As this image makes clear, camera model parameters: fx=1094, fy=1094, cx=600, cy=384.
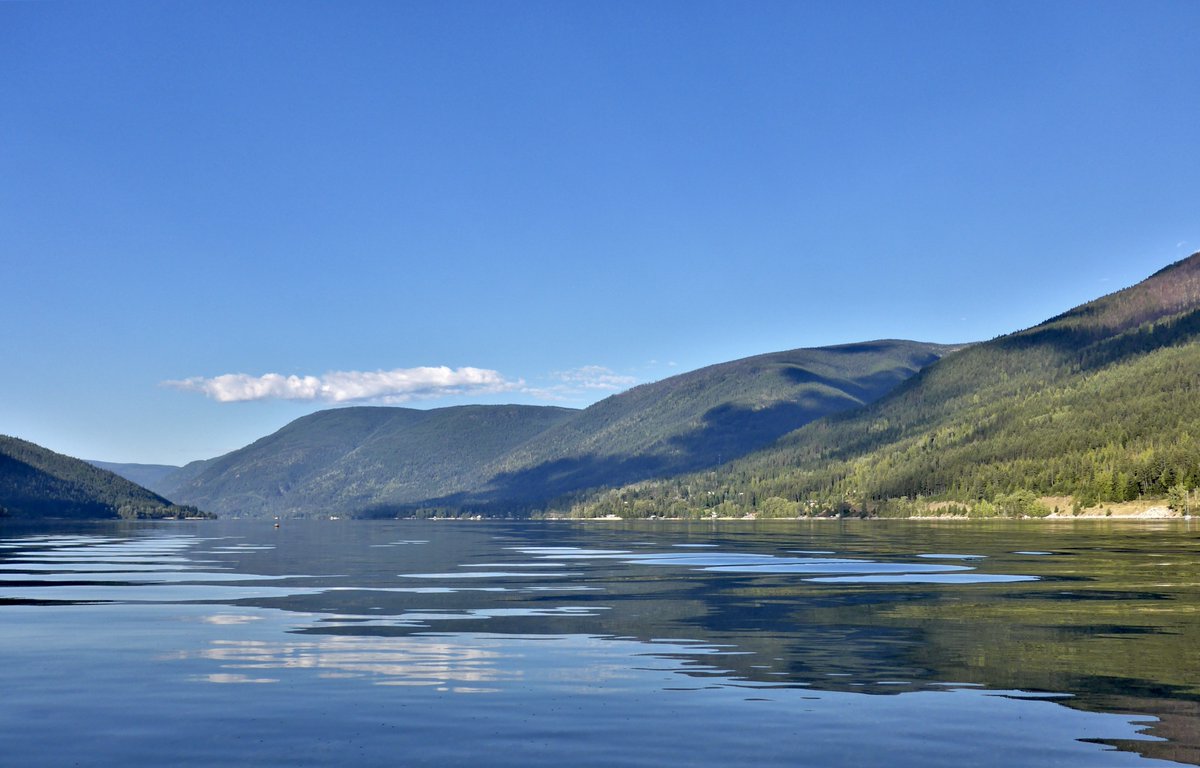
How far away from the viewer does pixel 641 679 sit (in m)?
36.5

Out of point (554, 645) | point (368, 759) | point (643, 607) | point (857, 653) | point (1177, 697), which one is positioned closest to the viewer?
point (368, 759)

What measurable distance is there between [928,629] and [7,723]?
3623 cm

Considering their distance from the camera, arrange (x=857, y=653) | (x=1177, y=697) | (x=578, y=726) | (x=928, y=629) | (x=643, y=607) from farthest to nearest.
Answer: (x=643, y=607) → (x=928, y=629) → (x=857, y=653) → (x=1177, y=697) → (x=578, y=726)

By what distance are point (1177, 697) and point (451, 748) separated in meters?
21.1

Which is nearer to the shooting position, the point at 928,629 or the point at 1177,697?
the point at 1177,697

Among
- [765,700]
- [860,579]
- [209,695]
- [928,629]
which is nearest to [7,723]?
[209,695]

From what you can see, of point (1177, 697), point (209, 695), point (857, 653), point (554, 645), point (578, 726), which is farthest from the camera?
point (554, 645)

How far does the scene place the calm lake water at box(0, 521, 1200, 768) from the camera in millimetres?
26906

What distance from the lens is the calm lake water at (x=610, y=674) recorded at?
88.3 feet

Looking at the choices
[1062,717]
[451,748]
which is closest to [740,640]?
[1062,717]

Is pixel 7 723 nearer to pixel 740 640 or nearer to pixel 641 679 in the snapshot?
pixel 641 679

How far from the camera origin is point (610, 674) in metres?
37.5

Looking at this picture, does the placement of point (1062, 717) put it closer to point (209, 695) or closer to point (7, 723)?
point (209, 695)

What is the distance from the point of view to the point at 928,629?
48812mm
